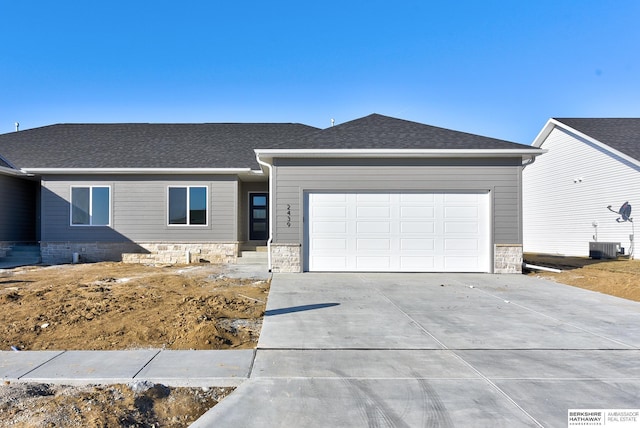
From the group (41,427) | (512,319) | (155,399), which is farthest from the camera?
(512,319)

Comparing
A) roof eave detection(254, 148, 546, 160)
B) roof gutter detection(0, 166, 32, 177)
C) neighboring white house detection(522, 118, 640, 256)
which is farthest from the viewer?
neighboring white house detection(522, 118, 640, 256)

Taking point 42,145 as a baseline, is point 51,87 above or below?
above

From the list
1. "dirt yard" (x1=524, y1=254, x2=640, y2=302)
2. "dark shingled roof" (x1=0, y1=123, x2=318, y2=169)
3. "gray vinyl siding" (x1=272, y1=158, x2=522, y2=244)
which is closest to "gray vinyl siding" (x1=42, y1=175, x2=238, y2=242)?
"dark shingled roof" (x1=0, y1=123, x2=318, y2=169)

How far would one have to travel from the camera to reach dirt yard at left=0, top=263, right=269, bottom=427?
114 inches

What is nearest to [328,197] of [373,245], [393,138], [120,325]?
[373,245]

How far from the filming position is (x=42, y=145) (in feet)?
53.0

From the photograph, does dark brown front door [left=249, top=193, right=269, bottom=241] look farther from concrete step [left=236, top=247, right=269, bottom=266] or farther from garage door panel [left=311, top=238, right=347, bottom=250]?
garage door panel [left=311, top=238, right=347, bottom=250]

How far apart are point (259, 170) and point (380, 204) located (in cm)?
506

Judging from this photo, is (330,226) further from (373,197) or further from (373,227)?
(373,197)

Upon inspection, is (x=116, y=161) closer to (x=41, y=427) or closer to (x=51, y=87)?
(x=51, y=87)

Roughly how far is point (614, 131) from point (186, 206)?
19.6 metres

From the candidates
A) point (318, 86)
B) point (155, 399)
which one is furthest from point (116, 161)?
point (155, 399)

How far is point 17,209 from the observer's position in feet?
46.7

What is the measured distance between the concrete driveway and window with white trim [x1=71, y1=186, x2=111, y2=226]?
9.71m
